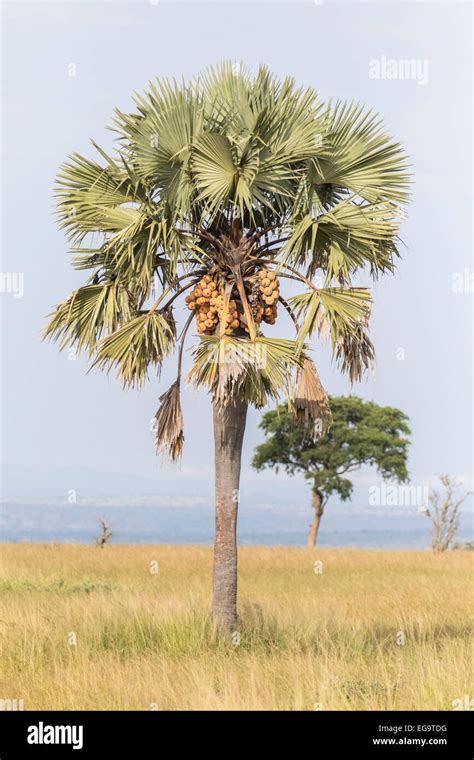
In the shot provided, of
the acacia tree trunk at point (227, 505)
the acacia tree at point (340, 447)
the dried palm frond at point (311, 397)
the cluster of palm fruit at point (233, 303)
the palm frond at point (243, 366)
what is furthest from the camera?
the acacia tree at point (340, 447)

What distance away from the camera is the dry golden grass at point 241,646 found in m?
11.2

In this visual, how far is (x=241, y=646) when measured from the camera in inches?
577

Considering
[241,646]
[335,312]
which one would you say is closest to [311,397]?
[335,312]

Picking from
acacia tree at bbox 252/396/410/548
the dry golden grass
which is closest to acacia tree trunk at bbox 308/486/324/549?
acacia tree at bbox 252/396/410/548

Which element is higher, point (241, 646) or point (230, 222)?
point (230, 222)

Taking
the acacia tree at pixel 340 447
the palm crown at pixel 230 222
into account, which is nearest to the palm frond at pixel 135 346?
the palm crown at pixel 230 222

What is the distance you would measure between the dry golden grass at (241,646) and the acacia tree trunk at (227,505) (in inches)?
18.7

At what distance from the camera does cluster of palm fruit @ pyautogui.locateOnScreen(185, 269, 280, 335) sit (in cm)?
1459

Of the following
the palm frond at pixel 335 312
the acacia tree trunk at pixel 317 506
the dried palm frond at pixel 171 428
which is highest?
the palm frond at pixel 335 312

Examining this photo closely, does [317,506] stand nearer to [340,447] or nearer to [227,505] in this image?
[340,447]

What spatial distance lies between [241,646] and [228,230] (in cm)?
653

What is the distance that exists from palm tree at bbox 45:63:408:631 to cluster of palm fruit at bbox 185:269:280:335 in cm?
2

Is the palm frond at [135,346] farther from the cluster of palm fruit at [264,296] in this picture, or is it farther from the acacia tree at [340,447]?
the acacia tree at [340,447]
